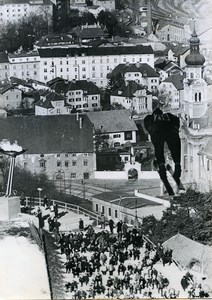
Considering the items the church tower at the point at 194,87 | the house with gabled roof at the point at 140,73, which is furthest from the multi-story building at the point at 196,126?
the house with gabled roof at the point at 140,73

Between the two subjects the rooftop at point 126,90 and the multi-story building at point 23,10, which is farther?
the rooftop at point 126,90

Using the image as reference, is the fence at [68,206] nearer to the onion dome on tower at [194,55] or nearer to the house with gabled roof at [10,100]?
the house with gabled roof at [10,100]

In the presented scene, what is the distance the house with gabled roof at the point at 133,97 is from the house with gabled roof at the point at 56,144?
0.71 feet

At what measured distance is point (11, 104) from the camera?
624 cm

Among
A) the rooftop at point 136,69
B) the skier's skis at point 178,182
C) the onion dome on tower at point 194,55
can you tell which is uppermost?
the onion dome on tower at point 194,55

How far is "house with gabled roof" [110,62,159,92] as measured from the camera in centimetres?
618

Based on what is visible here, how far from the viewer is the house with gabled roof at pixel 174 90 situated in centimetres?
616

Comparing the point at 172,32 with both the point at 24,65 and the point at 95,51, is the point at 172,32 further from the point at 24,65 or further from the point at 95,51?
the point at 24,65

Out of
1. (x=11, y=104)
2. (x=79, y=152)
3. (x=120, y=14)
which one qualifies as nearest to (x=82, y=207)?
(x=79, y=152)

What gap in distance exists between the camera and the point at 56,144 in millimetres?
6219

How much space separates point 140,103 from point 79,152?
441mm

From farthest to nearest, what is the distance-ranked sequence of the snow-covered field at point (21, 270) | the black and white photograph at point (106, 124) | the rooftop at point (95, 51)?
the rooftop at point (95, 51), the black and white photograph at point (106, 124), the snow-covered field at point (21, 270)

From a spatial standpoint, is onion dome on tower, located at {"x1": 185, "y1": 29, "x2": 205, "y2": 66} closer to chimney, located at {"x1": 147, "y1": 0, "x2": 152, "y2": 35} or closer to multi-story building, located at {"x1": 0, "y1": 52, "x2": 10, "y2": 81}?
chimney, located at {"x1": 147, "y1": 0, "x2": 152, "y2": 35}

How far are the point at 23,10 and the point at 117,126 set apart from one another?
32.9 inches
